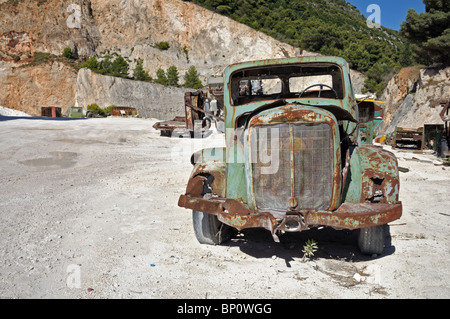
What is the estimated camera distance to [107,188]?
7.37 m

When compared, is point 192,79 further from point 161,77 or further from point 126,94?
point 126,94

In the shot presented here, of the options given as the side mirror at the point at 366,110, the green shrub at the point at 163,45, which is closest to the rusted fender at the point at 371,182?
the side mirror at the point at 366,110

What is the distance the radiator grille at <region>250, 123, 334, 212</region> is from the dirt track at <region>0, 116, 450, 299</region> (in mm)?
771

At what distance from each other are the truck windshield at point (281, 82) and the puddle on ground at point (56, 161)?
273 inches

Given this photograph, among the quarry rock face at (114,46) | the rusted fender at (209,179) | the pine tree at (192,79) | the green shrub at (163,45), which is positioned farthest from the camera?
the green shrub at (163,45)

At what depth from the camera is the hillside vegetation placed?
44.2 m

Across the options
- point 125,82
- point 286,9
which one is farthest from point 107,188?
point 286,9

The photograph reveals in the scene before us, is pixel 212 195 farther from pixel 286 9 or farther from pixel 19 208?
pixel 286 9

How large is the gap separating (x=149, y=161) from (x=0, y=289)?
8.66 metres

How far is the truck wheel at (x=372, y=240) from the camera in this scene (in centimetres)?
371

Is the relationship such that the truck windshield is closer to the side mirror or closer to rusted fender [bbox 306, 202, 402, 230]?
the side mirror

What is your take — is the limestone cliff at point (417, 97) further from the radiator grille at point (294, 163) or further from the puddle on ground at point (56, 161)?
the radiator grille at point (294, 163)

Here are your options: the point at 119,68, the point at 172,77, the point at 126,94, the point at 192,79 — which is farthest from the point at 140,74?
the point at 192,79

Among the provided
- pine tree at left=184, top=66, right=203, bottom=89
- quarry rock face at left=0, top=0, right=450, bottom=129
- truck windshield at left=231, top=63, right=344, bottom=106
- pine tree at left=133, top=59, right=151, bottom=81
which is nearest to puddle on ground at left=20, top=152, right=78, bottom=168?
truck windshield at left=231, top=63, right=344, bottom=106
